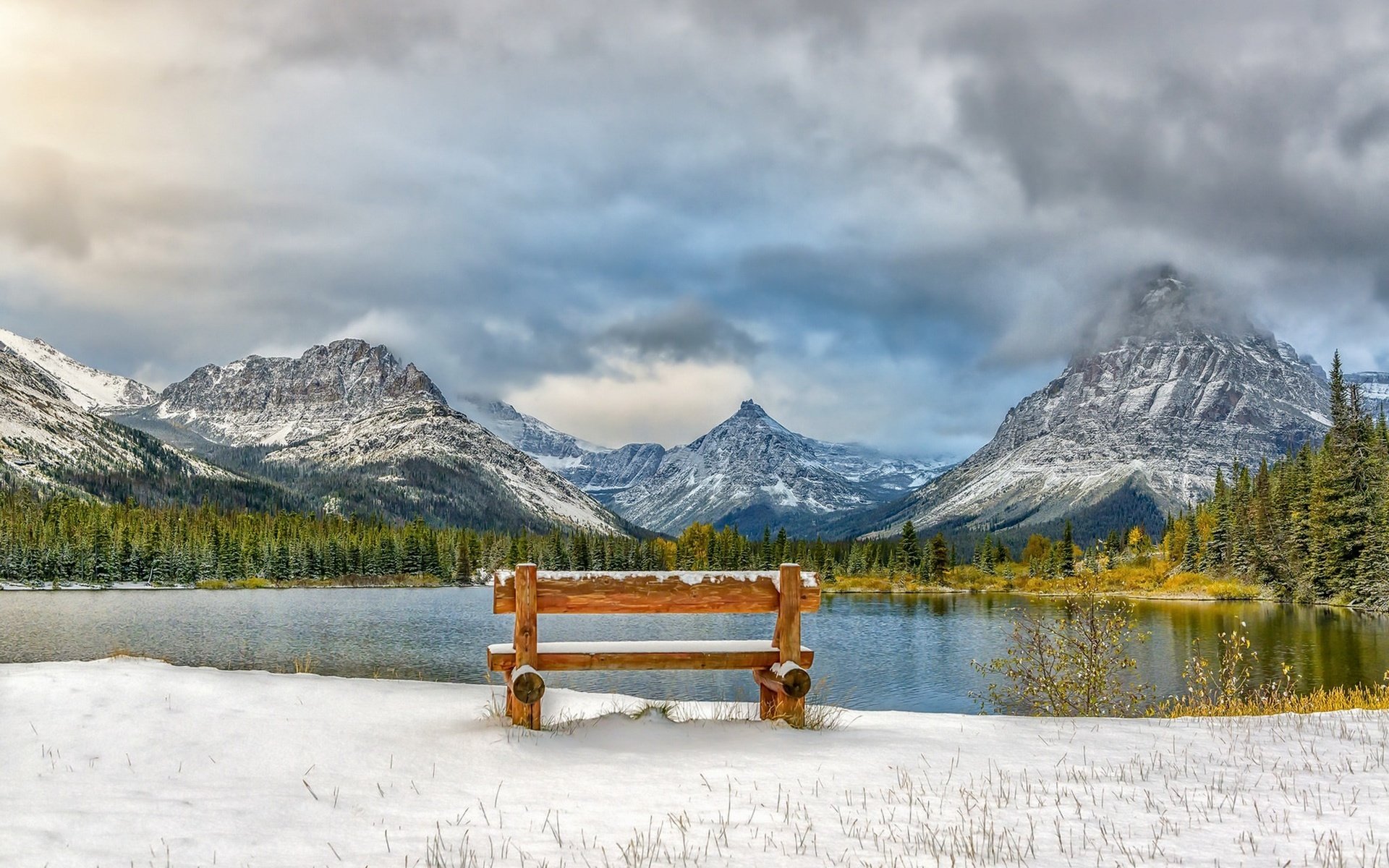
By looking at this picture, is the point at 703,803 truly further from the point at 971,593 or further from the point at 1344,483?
the point at 971,593

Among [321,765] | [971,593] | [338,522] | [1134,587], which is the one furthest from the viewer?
[338,522]

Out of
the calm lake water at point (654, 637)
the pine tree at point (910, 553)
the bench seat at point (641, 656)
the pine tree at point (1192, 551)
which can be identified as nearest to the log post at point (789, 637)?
the bench seat at point (641, 656)

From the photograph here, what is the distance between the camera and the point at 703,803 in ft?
23.5

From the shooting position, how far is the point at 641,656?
1035cm

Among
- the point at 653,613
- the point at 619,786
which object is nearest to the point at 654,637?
the point at 653,613

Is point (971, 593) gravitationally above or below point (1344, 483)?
below

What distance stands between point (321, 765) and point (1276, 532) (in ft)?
341

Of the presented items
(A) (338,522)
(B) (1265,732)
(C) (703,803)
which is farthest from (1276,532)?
(A) (338,522)

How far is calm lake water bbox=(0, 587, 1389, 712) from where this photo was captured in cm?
3419

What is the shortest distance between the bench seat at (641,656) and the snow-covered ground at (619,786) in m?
0.68

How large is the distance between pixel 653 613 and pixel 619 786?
9.22ft

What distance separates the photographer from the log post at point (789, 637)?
10570 mm

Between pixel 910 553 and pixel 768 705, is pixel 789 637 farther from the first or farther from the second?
pixel 910 553

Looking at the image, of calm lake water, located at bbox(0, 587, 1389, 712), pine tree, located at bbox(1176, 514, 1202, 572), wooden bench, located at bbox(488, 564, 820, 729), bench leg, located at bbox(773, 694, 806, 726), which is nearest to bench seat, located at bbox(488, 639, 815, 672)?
wooden bench, located at bbox(488, 564, 820, 729)
